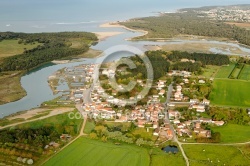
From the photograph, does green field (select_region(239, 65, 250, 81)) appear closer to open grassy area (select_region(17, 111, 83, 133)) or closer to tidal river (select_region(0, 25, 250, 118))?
tidal river (select_region(0, 25, 250, 118))

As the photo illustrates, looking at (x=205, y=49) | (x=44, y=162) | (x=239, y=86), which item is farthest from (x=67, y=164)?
(x=205, y=49)

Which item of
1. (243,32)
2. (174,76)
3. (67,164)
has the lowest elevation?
(67,164)

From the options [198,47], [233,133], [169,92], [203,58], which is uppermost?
[198,47]

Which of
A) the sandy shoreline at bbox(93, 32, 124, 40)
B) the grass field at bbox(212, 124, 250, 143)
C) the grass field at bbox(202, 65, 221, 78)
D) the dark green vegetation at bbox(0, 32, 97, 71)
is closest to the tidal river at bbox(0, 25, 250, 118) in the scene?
the dark green vegetation at bbox(0, 32, 97, 71)

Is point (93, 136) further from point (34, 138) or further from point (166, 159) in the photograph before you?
point (166, 159)

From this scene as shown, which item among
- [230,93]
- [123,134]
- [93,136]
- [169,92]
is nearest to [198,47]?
[230,93]

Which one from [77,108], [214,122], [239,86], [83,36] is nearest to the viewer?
[214,122]

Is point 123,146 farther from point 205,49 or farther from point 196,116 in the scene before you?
point 205,49
